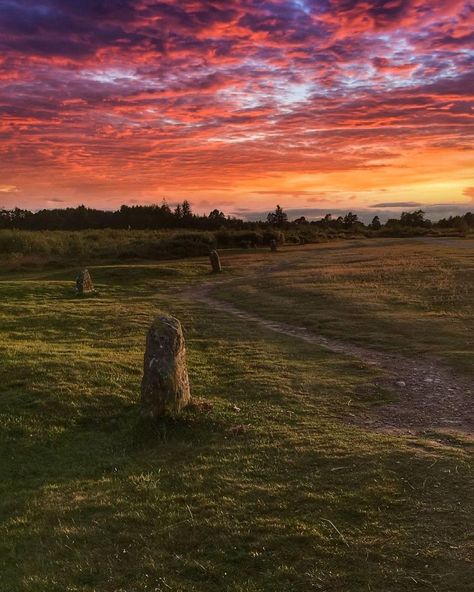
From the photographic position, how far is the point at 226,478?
6.26m

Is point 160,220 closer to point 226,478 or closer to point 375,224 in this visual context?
point 375,224

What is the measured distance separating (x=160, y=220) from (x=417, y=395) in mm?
100219

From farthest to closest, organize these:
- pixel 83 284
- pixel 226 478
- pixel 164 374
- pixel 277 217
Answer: pixel 277 217 → pixel 83 284 → pixel 164 374 → pixel 226 478

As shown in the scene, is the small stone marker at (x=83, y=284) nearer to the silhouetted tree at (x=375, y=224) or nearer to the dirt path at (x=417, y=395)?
the dirt path at (x=417, y=395)

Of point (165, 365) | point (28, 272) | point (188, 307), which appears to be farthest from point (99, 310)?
point (28, 272)

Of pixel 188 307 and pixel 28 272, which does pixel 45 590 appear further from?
pixel 28 272

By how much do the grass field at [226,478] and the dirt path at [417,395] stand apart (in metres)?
0.40

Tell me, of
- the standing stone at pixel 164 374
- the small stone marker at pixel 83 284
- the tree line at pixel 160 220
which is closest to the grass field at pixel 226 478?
the standing stone at pixel 164 374

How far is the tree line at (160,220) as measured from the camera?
9675cm

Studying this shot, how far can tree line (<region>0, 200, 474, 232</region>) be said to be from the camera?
9675 centimetres

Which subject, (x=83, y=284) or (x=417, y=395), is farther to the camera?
(x=83, y=284)

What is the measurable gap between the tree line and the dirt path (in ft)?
260

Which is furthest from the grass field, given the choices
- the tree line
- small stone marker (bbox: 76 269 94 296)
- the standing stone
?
the tree line

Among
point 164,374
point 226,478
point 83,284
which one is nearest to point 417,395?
point 164,374
